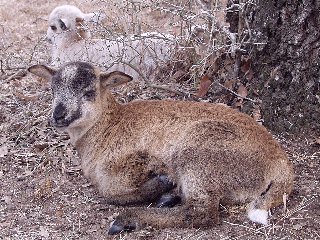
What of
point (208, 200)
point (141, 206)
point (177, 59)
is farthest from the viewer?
point (177, 59)

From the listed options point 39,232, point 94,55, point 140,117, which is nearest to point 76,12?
point 94,55

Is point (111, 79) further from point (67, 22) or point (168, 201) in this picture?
point (67, 22)

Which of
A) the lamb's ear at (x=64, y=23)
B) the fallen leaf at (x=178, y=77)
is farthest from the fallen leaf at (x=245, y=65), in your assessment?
the lamb's ear at (x=64, y=23)

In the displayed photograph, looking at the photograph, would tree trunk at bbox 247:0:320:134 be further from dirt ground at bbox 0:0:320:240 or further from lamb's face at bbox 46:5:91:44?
lamb's face at bbox 46:5:91:44

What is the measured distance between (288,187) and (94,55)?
4.69 metres

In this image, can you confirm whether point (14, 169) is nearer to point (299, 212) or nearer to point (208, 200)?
point (208, 200)

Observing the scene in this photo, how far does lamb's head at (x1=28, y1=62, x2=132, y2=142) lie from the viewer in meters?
5.95

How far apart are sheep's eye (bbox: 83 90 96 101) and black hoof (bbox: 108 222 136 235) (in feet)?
4.25

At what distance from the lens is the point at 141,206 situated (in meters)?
5.99

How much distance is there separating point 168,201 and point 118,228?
22.4 inches

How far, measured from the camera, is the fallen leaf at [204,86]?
7.46 metres

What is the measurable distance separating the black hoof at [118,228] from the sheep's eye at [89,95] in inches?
51.1

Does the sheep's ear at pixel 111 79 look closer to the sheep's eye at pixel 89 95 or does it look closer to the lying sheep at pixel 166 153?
the lying sheep at pixel 166 153

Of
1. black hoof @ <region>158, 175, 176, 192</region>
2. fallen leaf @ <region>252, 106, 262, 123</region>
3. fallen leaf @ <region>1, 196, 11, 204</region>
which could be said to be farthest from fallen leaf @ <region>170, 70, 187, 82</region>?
fallen leaf @ <region>1, 196, 11, 204</region>
